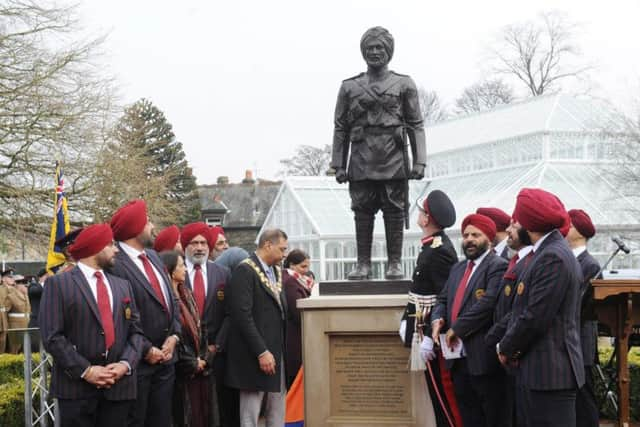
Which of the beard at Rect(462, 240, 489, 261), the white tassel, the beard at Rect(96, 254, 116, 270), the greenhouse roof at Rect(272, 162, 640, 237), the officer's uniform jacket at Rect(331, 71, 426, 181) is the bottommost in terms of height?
the white tassel

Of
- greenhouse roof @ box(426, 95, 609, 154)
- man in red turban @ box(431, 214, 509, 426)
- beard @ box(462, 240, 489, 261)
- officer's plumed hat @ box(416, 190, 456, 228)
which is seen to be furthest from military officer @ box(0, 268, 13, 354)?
greenhouse roof @ box(426, 95, 609, 154)

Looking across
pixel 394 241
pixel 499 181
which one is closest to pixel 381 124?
pixel 394 241

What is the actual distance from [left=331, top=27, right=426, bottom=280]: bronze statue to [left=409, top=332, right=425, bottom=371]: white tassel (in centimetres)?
115

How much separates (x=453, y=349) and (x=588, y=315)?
117cm

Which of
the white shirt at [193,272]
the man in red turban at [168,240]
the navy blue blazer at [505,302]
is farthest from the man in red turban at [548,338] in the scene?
the man in red turban at [168,240]

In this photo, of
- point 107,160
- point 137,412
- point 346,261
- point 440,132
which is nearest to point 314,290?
point 137,412

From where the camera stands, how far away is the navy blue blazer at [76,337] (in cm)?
575

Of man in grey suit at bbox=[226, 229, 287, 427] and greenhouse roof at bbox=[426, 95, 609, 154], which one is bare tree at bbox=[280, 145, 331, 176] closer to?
greenhouse roof at bbox=[426, 95, 609, 154]

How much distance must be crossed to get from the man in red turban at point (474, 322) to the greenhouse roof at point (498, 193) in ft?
66.4

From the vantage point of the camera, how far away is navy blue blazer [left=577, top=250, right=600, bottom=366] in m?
6.89

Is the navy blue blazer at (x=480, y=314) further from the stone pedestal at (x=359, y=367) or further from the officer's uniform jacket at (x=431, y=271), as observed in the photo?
the stone pedestal at (x=359, y=367)

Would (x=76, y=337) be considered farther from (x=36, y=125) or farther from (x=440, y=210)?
(x=36, y=125)

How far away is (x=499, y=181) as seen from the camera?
30.3 m

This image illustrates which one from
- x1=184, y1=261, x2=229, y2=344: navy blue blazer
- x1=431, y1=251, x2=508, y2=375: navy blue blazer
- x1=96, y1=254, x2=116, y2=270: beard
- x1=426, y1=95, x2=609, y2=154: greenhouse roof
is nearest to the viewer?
x1=96, y1=254, x2=116, y2=270: beard
